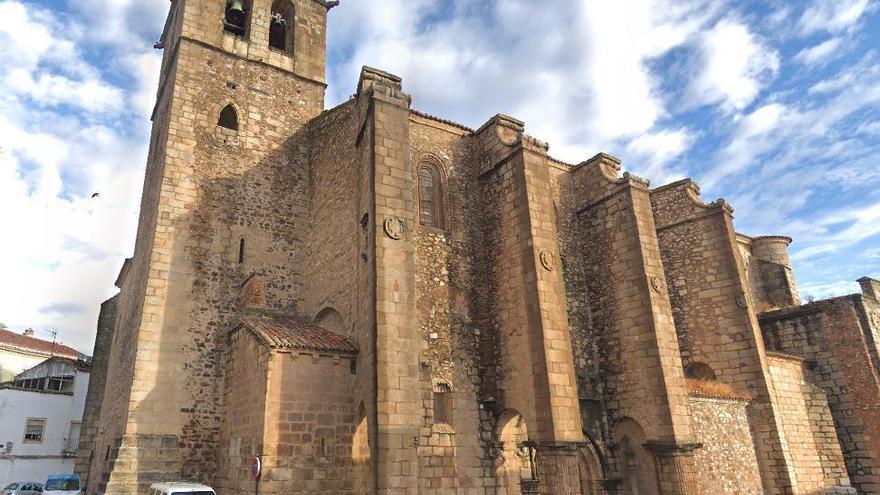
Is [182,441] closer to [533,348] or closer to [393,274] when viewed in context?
[393,274]

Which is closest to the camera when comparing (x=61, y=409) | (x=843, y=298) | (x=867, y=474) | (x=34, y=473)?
(x=867, y=474)

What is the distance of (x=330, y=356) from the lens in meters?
10.7

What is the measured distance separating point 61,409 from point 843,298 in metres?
31.0

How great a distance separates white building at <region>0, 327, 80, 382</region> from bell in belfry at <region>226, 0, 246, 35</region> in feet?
82.8

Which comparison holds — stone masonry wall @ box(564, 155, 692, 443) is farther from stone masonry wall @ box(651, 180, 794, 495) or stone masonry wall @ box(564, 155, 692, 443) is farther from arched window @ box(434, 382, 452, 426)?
arched window @ box(434, 382, 452, 426)

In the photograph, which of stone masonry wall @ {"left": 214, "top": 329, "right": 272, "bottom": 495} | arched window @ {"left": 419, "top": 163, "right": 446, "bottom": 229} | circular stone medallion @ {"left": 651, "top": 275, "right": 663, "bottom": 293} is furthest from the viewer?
circular stone medallion @ {"left": 651, "top": 275, "right": 663, "bottom": 293}

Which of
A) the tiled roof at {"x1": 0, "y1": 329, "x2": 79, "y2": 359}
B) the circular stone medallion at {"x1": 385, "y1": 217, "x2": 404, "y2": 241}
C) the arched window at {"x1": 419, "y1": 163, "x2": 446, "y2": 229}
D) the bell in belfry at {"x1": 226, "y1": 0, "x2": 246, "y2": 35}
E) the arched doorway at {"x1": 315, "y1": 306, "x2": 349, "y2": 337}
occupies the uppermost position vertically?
the bell in belfry at {"x1": 226, "y1": 0, "x2": 246, "y2": 35}

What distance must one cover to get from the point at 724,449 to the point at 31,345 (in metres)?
36.9

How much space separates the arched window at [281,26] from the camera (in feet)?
57.2

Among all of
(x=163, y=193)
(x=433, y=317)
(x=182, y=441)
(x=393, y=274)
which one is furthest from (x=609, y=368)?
(x=163, y=193)

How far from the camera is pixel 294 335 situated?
11234mm

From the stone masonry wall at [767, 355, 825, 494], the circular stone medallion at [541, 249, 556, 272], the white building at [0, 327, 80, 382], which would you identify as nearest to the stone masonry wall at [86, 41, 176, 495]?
the circular stone medallion at [541, 249, 556, 272]

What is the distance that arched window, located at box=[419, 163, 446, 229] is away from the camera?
12922mm

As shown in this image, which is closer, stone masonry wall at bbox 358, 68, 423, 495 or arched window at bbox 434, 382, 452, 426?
stone masonry wall at bbox 358, 68, 423, 495
